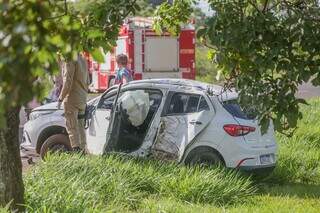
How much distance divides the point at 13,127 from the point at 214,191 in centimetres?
279

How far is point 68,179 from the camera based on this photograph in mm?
6812

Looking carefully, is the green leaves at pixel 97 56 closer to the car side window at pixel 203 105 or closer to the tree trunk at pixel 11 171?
the tree trunk at pixel 11 171

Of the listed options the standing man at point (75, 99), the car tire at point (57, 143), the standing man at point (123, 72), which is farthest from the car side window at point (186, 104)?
the standing man at point (123, 72)

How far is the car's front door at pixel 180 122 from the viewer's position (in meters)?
8.42

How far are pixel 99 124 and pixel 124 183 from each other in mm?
2203

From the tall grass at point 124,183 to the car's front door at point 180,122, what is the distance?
469mm

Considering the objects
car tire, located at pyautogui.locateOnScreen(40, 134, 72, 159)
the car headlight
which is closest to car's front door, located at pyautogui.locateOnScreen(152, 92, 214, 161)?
car tire, located at pyautogui.locateOnScreen(40, 134, 72, 159)

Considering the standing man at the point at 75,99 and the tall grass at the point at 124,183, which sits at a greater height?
the standing man at the point at 75,99

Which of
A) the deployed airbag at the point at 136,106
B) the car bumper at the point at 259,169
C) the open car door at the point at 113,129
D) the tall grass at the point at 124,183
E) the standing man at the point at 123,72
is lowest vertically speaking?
the car bumper at the point at 259,169

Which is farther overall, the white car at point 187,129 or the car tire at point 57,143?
the car tire at point 57,143

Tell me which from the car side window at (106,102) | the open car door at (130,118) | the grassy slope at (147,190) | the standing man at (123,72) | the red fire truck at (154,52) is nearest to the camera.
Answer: the grassy slope at (147,190)

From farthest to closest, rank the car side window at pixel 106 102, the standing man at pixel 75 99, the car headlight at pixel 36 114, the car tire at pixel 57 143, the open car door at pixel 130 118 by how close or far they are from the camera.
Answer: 1. the car headlight at pixel 36 114
2. the car tire at pixel 57 143
3. the car side window at pixel 106 102
4. the standing man at pixel 75 99
5. the open car door at pixel 130 118

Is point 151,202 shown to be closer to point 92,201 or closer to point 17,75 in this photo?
point 92,201

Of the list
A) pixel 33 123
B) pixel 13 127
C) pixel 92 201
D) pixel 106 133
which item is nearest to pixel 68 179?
pixel 92 201
